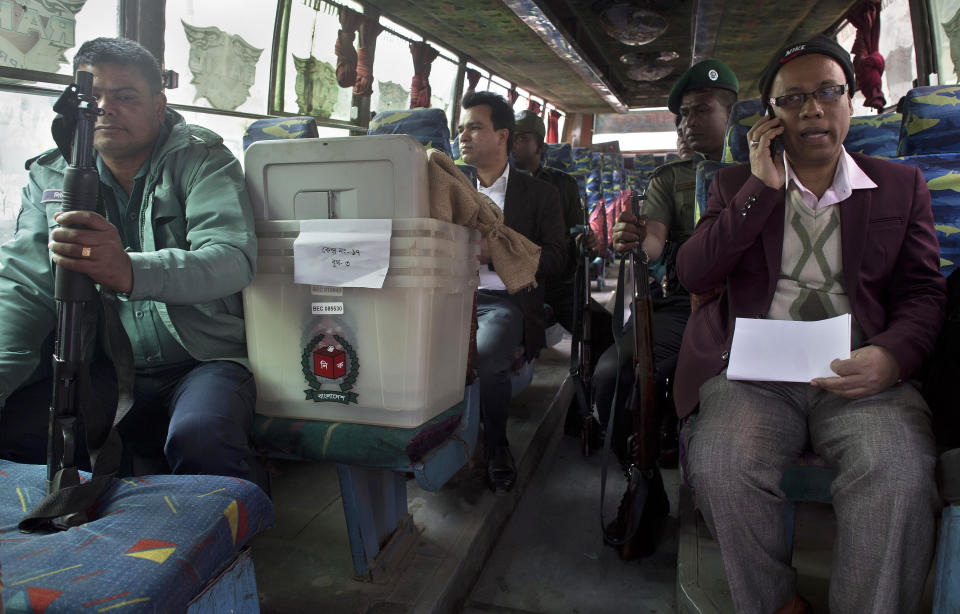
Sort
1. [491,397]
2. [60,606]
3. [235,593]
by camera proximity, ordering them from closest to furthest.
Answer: [60,606]
[235,593]
[491,397]

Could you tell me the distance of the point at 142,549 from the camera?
2.61 ft

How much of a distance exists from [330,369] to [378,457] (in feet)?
0.73

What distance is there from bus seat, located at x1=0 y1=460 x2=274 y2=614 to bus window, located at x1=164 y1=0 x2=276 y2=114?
2.66m

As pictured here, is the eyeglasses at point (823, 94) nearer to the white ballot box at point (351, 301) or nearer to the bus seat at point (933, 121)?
the bus seat at point (933, 121)

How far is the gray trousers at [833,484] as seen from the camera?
3.64 feet

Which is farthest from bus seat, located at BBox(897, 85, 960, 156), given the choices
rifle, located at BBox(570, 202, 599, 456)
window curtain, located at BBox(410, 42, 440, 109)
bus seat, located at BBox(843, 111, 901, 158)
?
window curtain, located at BBox(410, 42, 440, 109)

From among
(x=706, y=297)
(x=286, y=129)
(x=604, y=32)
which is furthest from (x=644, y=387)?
(x=604, y=32)

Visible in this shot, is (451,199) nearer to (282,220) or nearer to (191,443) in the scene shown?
(282,220)

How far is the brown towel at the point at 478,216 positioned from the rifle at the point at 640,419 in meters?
0.33

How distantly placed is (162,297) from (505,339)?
124cm

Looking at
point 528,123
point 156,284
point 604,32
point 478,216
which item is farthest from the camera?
point 604,32

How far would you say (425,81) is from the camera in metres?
6.89

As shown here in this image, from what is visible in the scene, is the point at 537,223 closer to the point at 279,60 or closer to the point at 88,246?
the point at 88,246

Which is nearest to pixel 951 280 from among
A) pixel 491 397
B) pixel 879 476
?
pixel 879 476
